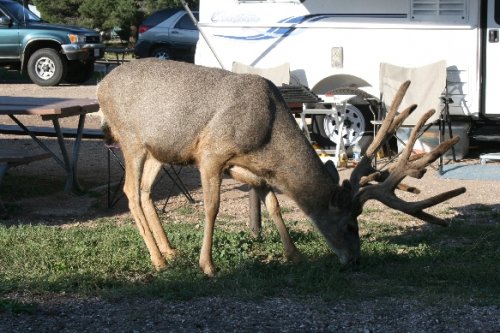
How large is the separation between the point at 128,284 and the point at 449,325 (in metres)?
2.27

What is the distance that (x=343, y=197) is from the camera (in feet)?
23.0

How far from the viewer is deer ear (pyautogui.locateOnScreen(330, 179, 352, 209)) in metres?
6.99

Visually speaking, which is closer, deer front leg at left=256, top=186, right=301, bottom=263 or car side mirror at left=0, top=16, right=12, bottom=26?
deer front leg at left=256, top=186, right=301, bottom=263

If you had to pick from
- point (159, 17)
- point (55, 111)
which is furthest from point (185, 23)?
point (55, 111)

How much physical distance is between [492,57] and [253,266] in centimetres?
690

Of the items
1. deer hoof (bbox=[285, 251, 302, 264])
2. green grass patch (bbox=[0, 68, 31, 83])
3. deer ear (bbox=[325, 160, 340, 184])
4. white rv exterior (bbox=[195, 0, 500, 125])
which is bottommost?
deer hoof (bbox=[285, 251, 302, 264])

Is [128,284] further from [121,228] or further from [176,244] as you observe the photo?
[121,228]

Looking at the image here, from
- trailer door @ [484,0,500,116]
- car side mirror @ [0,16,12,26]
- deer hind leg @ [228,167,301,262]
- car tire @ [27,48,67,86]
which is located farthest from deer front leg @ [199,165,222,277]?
car side mirror @ [0,16,12,26]

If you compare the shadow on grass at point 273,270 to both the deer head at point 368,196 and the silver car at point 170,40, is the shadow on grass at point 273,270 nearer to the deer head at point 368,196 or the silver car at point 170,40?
the deer head at point 368,196

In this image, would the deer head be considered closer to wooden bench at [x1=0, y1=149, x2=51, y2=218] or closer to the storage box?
wooden bench at [x1=0, y1=149, x2=51, y2=218]

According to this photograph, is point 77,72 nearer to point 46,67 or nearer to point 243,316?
point 46,67

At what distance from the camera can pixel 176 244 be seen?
7918 millimetres

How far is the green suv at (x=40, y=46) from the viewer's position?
880 inches

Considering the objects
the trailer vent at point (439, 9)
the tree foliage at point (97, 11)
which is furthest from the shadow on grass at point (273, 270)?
the tree foliage at point (97, 11)
